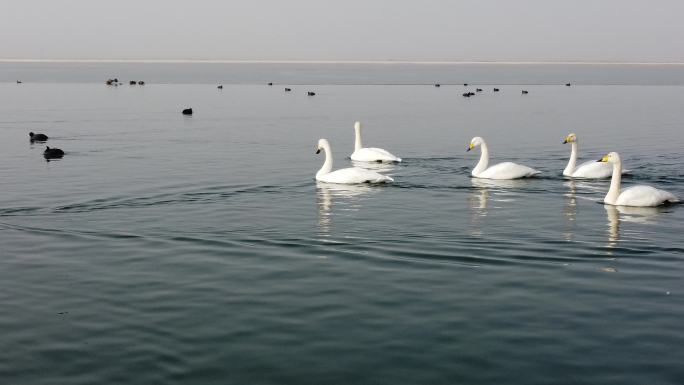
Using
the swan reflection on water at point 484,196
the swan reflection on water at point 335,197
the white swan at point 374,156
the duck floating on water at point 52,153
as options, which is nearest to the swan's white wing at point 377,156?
the white swan at point 374,156

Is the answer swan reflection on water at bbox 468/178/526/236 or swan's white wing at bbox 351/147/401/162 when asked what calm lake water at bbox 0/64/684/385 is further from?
swan's white wing at bbox 351/147/401/162

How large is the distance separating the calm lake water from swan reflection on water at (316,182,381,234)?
16 cm

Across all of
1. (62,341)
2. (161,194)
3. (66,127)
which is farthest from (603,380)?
(66,127)

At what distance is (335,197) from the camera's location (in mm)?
26672

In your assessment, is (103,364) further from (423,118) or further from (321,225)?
(423,118)

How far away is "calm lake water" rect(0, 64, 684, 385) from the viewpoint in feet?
39.9

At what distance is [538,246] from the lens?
19.4 meters

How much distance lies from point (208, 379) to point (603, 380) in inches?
195

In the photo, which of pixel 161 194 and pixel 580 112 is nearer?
pixel 161 194

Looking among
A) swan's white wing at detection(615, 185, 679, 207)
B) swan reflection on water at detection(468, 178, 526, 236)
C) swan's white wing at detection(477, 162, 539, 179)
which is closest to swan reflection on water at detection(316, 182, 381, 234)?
swan reflection on water at detection(468, 178, 526, 236)

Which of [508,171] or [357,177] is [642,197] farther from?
[357,177]

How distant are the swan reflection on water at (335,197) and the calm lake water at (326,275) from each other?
0.16 metres

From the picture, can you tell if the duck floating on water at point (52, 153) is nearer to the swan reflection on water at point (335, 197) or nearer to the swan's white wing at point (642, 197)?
the swan reflection on water at point (335, 197)

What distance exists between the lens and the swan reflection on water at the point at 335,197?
75.3ft
